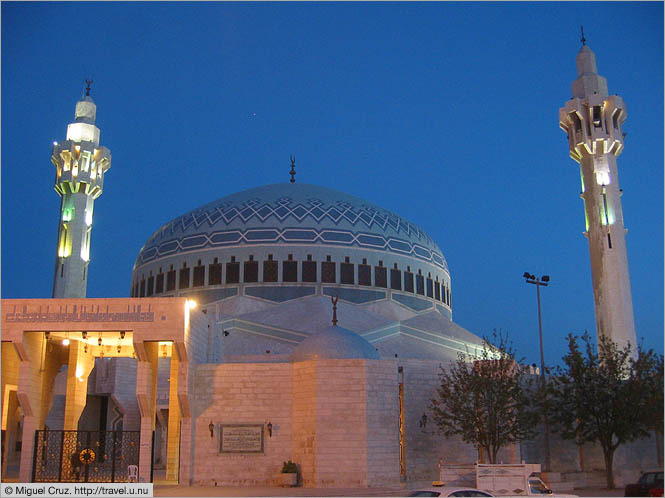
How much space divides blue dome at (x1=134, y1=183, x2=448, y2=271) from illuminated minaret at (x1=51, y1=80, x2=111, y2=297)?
5.53m

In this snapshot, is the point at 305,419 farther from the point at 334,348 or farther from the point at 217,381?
the point at 217,381

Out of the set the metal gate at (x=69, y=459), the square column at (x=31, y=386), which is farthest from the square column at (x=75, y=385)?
the metal gate at (x=69, y=459)

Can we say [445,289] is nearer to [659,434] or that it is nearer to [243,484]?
[659,434]

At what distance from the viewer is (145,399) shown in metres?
21.1

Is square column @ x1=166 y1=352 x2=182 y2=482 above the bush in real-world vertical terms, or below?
above

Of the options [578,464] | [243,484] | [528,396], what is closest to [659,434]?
[578,464]

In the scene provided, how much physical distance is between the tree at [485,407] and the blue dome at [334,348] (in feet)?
8.42

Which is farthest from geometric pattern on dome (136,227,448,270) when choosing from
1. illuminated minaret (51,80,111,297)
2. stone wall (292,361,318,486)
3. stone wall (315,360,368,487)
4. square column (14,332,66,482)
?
stone wall (315,360,368,487)

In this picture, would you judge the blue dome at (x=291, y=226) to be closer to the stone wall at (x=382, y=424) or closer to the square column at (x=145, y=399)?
the stone wall at (x=382, y=424)

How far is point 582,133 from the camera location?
31797 millimetres

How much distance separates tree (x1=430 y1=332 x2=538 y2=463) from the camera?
22.6 meters

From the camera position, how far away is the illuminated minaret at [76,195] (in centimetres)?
3403

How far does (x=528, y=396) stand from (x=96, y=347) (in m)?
14.4

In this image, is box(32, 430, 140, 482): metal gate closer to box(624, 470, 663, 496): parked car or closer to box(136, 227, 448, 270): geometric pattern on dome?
box(624, 470, 663, 496): parked car
